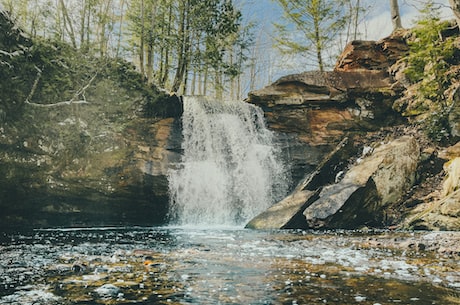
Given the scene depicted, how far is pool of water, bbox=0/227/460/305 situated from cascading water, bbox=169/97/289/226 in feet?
25.5

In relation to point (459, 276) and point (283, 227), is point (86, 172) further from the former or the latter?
point (459, 276)

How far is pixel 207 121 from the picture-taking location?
17312 millimetres

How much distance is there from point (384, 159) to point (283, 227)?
4.56 m

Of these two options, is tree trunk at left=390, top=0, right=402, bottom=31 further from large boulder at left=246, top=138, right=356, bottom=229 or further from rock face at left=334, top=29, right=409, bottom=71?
large boulder at left=246, top=138, right=356, bottom=229

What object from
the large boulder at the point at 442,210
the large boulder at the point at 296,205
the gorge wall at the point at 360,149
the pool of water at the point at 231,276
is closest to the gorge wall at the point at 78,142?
the large boulder at the point at 296,205

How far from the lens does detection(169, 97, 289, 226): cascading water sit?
14914 millimetres

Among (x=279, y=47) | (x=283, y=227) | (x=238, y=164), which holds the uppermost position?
(x=279, y=47)

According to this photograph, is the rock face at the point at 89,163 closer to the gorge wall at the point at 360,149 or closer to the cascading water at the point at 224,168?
the cascading water at the point at 224,168

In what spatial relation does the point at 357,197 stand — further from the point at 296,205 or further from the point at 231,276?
the point at 231,276

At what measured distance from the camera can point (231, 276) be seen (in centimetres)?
461

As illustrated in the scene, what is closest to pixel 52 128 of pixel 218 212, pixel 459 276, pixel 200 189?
pixel 200 189

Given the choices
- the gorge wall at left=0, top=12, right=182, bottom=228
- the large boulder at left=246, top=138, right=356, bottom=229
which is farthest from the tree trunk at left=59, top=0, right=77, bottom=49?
the large boulder at left=246, top=138, right=356, bottom=229

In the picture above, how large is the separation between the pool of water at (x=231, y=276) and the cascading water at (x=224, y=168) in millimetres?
7762

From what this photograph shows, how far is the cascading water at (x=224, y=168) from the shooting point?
14914mm
